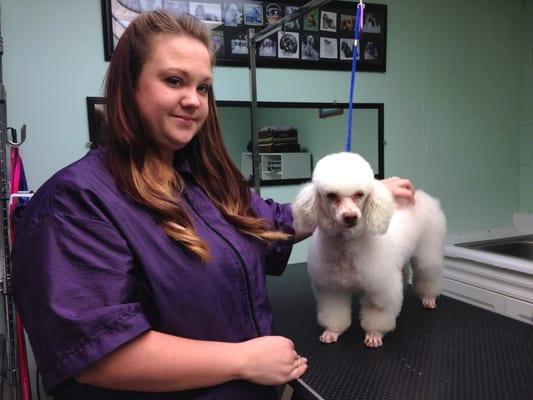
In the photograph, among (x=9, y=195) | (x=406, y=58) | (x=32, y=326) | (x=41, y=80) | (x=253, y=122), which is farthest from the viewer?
(x=406, y=58)

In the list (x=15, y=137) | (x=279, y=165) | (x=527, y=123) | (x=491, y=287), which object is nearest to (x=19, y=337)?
(x=15, y=137)

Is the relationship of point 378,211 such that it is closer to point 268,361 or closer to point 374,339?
point 374,339

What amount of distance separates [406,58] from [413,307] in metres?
1.35

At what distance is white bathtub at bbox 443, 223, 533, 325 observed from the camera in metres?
1.64

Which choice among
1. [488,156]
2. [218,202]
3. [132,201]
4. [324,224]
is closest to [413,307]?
[324,224]

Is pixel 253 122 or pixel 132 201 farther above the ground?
pixel 253 122

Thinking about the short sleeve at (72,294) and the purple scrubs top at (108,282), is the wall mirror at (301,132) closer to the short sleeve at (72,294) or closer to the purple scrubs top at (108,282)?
the purple scrubs top at (108,282)

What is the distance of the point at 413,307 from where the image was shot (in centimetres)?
139

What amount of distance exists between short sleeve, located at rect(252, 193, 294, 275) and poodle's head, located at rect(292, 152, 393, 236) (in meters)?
0.03

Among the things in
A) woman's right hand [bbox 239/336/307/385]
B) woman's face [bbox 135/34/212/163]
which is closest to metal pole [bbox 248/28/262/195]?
woman's face [bbox 135/34/212/163]

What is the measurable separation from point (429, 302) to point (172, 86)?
3.46 feet

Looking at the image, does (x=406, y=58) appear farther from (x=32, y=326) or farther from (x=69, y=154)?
(x=32, y=326)

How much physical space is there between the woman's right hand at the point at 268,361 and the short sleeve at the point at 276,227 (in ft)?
0.90

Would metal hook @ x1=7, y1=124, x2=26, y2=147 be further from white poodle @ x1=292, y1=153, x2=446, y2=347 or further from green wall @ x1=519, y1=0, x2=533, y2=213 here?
green wall @ x1=519, y1=0, x2=533, y2=213
